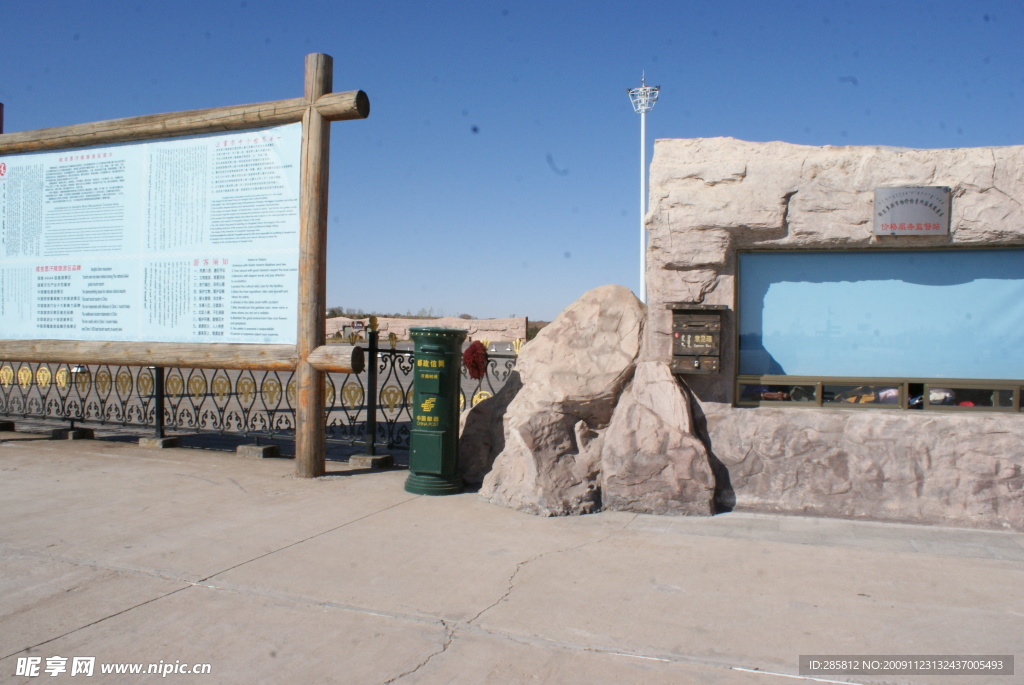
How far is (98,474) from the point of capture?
747 centimetres

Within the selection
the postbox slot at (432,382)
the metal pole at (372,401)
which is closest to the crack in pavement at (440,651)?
the postbox slot at (432,382)

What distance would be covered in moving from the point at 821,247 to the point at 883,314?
2.54 ft

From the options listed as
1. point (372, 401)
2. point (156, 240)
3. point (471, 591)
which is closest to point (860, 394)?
point (471, 591)

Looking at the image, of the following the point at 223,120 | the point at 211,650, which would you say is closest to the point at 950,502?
the point at 211,650

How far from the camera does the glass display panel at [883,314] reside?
238 inches

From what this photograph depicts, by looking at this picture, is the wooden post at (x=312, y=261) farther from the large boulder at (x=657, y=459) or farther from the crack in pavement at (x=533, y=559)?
the crack in pavement at (x=533, y=559)

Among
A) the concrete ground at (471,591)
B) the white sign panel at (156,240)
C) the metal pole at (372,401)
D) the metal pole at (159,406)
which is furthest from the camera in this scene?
the metal pole at (159,406)

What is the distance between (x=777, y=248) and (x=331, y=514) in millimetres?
4310

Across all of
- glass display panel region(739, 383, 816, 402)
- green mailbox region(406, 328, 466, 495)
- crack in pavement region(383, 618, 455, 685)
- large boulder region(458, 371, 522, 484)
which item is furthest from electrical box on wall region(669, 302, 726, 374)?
crack in pavement region(383, 618, 455, 685)

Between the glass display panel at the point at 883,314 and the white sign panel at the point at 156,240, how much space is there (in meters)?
4.51

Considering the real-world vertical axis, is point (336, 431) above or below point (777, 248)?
below

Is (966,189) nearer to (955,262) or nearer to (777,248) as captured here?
(955,262)

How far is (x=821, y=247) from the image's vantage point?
244 inches

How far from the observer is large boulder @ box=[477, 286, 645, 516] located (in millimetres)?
6137
